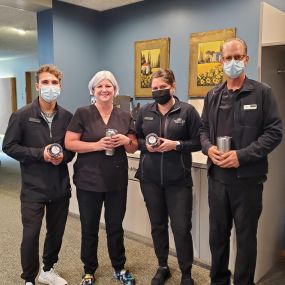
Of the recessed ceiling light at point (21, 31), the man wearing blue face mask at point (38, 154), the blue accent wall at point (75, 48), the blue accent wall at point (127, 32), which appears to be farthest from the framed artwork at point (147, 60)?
the recessed ceiling light at point (21, 31)

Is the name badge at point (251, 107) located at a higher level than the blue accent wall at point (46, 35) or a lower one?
lower

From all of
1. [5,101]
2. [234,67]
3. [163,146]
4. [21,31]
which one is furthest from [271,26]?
[5,101]

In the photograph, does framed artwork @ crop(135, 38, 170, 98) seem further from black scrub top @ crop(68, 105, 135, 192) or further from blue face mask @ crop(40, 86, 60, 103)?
blue face mask @ crop(40, 86, 60, 103)

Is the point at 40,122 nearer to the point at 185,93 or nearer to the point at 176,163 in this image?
the point at 176,163

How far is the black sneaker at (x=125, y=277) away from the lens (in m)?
2.21

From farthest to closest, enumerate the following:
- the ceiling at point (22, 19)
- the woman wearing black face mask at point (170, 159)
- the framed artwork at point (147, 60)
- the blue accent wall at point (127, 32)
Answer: the ceiling at point (22, 19), the framed artwork at point (147, 60), the blue accent wall at point (127, 32), the woman wearing black face mask at point (170, 159)

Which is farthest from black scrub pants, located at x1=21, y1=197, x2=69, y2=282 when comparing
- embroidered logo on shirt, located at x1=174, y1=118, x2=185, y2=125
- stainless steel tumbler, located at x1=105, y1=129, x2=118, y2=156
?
embroidered logo on shirt, located at x1=174, y1=118, x2=185, y2=125

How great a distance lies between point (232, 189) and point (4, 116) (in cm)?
975

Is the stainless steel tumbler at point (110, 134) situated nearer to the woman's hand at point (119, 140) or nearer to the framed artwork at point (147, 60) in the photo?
the woman's hand at point (119, 140)

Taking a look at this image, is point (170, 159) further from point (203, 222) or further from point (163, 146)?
point (203, 222)

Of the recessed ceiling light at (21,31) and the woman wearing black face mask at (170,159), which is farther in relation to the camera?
the recessed ceiling light at (21,31)

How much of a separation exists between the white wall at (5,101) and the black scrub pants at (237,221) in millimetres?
9146

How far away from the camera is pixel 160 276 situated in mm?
2209

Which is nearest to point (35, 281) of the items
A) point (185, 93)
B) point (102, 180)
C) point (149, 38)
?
point (102, 180)
